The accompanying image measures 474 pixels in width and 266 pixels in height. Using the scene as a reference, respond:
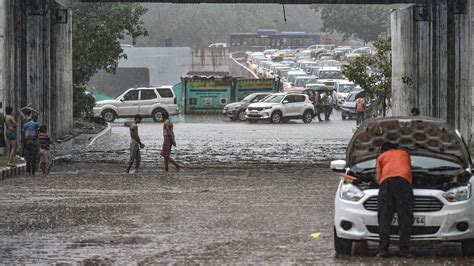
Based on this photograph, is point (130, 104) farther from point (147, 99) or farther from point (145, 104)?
point (147, 99)

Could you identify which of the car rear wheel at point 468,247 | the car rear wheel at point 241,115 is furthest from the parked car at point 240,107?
the car rear wheel at point 468,247

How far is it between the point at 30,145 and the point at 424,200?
15962 mm

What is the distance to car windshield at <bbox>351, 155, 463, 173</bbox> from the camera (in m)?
15.2

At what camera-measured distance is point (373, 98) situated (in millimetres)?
52125

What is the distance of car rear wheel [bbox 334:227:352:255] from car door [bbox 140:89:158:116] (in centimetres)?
4707

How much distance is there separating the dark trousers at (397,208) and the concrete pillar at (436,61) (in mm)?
23636

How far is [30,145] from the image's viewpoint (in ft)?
94.0

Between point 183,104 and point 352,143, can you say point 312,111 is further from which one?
point 352,143

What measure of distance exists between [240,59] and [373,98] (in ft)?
254

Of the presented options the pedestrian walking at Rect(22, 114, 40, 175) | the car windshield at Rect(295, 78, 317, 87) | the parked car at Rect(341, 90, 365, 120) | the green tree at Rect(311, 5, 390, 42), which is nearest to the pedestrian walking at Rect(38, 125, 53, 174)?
the pedestrian walking at Rect(22, 114, 40, 175)

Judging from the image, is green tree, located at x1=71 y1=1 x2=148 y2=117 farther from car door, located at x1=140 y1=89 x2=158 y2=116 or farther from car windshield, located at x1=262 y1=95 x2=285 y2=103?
car windshield, located at x1=262 y1=95 x2=285 y2=103

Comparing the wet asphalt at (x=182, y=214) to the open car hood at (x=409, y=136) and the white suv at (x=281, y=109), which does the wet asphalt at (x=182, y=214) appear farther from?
the white suv at (x=281, y=109)

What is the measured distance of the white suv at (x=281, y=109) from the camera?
6138 cm

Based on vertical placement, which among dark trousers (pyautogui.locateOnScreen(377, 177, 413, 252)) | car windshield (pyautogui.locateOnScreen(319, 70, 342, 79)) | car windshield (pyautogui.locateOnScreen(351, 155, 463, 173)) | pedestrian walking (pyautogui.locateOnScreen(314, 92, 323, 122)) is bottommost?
dark trousers (pyautogui.locateOnScreen(377, 177, 413, 252))
